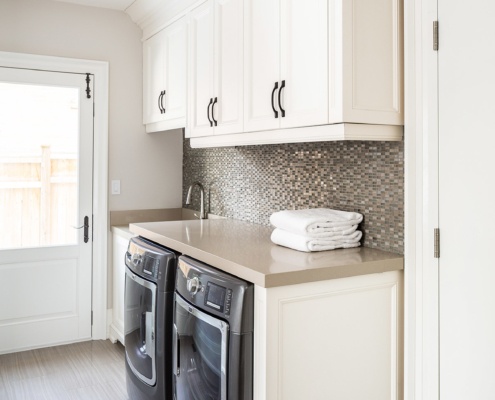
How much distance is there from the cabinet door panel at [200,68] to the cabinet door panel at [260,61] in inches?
17.0

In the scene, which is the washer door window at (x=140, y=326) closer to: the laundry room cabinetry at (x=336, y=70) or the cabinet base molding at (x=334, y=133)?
the cabinet base molding at (x=334, y=133)

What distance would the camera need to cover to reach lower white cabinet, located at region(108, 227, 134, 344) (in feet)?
11.4

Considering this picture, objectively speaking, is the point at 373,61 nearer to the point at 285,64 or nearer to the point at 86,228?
the point at 285,64

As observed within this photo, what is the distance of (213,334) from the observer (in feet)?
6.07

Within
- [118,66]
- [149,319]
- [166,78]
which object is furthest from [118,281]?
[118,66]

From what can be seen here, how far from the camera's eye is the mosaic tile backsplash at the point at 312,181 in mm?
2049

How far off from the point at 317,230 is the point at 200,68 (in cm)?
137

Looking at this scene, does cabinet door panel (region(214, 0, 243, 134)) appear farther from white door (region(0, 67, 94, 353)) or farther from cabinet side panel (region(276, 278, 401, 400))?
white door (region(0, 67, 94, 353))
